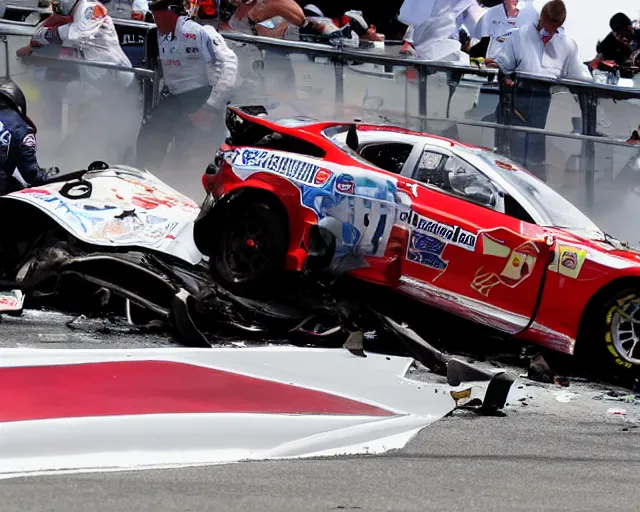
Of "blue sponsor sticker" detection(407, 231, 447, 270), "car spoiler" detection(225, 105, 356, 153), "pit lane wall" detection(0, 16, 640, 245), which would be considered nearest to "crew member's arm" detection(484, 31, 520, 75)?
"pit lane wall" detection(0, 16, 640, 245)

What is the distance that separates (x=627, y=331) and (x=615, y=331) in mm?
78

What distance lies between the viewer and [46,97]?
12.9 meters

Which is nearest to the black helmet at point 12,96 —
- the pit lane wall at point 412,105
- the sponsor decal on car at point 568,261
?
the pit lane wall at point 412,105

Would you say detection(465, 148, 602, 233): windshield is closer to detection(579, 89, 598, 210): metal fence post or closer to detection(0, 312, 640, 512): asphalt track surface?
detection(0, 312, 640, 512): asphalt track surface

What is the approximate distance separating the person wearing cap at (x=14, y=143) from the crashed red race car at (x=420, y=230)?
1.51 meters

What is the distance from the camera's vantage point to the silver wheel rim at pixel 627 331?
316 inches

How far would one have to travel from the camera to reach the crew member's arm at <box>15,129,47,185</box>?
1009 cm

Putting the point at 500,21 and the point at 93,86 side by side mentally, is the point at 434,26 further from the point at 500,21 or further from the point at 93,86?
the point at 93,86

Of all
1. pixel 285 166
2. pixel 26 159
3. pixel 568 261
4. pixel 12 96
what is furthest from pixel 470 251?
pixel 12 96

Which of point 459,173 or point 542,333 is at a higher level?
point 459,173

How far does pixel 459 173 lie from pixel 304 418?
10.1ft

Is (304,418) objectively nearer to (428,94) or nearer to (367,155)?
(367,155)

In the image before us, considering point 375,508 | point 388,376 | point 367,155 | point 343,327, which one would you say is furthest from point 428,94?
point 375,508

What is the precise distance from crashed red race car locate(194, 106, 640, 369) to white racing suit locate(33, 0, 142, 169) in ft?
11.8
